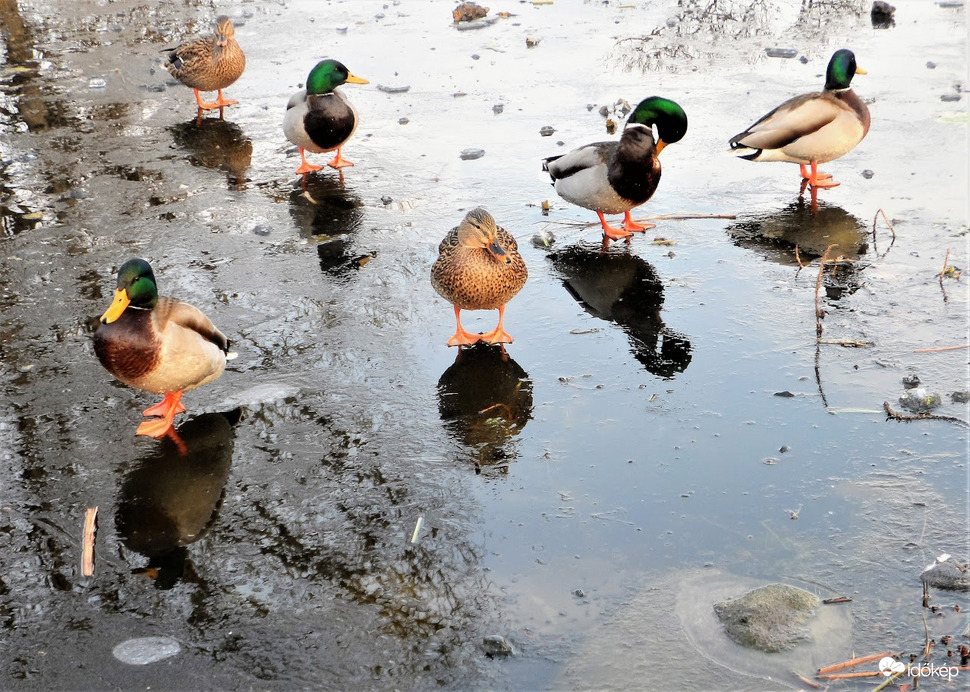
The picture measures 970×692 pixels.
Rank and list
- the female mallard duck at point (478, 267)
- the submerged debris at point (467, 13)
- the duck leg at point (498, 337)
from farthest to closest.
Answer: the submerged debris at point (467, 13) < the duck leg at point (498, 337) < the female mallard duck at point (478, 267)

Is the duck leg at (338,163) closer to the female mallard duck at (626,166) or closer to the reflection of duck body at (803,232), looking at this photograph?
the female mallard duck at (626,166)

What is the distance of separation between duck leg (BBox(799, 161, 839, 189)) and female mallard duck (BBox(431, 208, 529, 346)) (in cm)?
257

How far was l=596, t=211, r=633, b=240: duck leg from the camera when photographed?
5972 millimetres

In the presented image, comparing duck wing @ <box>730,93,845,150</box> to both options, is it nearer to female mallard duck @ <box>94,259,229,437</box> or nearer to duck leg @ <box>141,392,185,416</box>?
female mallard duck @ <box>94,259,229,437</box>

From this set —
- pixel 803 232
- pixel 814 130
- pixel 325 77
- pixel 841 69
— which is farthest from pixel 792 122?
pixel 325 77

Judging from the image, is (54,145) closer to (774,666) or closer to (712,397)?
(712,397)

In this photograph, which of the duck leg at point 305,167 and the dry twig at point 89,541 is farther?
the duck leg at point 305,167

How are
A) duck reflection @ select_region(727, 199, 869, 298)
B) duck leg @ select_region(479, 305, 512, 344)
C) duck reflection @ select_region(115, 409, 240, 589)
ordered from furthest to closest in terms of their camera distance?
1. duck reflection @ select_region(727, 199, 869, 298)
2. duck leg @ select_region(479, 305, 512, 344)
3. duck reflection @ select_region(115, 409, 240, 589)

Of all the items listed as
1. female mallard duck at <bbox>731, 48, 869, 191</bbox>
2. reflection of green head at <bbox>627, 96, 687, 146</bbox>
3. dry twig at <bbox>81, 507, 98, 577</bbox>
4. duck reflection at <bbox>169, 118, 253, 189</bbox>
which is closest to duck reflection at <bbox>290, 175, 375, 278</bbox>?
duck reflection at <bbox>169, 118, 253, 189</bbox>

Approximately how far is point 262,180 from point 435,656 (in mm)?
4898

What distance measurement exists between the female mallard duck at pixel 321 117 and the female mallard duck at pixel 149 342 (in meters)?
3.13

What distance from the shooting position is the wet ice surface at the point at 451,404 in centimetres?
314

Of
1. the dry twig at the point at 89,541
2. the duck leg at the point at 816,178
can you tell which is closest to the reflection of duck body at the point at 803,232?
the duck leg at the point at 816,178

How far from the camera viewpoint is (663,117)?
5.84m
